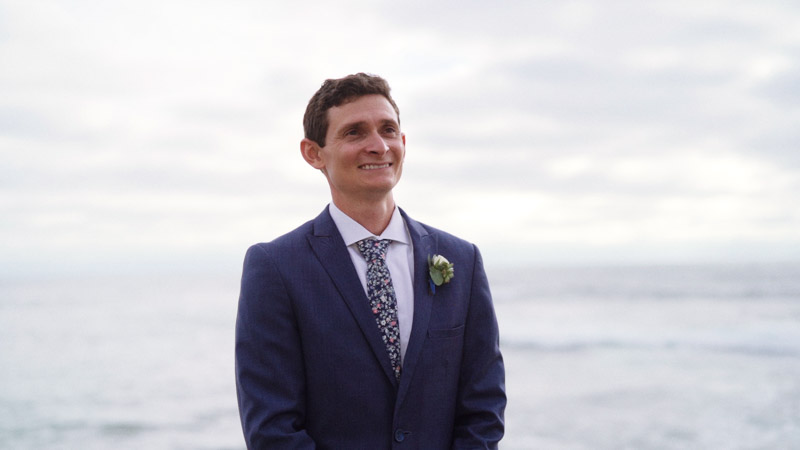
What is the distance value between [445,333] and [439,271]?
0.21 metres

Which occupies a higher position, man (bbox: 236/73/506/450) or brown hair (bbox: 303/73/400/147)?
brown hair (bbox: 303/73/400/147)

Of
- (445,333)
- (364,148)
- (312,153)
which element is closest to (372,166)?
(364,148)

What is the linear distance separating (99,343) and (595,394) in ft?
45.0

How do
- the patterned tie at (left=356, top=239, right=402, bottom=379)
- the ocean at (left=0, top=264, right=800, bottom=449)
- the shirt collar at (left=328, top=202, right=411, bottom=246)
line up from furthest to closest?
the ocean at (left=0, top=264, right=800, bottom=449)
the shirt collar at (left=328, top=202, right=411, bottom=246)
the patterned tie at (left=356, top=239, right=402, bottom=379)

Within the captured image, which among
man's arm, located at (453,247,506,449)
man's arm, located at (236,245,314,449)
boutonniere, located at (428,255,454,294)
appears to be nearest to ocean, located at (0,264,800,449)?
man's arm, located at (453,247,506,449)

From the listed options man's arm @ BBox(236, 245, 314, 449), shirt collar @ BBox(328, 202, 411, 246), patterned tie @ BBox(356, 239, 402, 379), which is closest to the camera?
man's arm @ BBox(236, 245, 314, 449)

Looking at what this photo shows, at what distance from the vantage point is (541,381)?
12.1m

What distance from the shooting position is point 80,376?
1347 centimetres

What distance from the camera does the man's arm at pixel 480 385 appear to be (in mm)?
2203

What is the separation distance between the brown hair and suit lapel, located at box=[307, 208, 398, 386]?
0.30m

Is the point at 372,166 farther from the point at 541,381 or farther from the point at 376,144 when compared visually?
the point at 541,381

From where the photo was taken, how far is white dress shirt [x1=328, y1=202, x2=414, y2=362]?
7.17ft

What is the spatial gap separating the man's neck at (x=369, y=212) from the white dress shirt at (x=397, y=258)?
2 centimetres

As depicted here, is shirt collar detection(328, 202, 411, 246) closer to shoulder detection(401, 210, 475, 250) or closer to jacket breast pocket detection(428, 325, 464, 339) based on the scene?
shoulder detection(401, 210, 475, 250)
